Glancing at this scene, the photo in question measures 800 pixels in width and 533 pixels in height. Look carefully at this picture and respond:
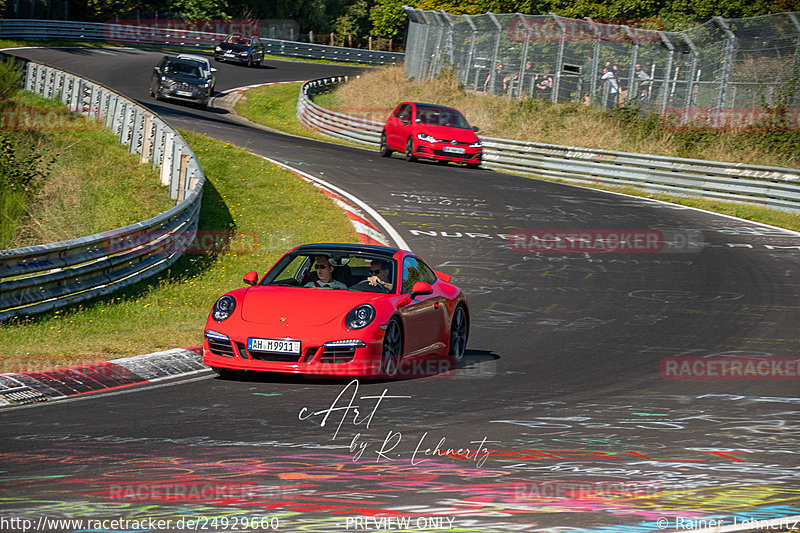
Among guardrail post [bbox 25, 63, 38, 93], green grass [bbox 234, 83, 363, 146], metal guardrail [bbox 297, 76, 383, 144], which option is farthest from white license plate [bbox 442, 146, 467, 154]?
guardrail post [bbox 25, 63, 38, 93]

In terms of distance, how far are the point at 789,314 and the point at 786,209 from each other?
1144 centimetres

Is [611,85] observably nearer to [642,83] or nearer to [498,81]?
[642,83]

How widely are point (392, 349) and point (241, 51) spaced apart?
183ft

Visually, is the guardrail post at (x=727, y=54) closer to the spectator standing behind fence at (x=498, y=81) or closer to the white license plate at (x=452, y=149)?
the white license plate at (x=452, y=149)

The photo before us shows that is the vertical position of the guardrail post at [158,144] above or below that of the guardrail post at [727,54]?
below

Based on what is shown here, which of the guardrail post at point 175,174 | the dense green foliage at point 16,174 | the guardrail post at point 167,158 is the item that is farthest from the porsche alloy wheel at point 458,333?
the guardrail post at point 167,158

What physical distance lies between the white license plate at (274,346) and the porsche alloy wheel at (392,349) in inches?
31.8

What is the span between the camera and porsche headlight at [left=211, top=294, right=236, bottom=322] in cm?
965

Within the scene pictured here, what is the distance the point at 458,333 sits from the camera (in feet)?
37.1

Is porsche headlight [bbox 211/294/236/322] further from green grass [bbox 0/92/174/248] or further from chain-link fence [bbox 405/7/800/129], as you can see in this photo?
chain-link fence [bbox 405/7/800/129]

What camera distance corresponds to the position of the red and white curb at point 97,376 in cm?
846

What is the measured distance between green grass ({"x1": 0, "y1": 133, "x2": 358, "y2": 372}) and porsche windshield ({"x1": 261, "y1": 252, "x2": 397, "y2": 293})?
1.26m

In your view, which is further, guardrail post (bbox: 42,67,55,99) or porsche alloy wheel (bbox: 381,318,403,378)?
guardrail post (bbox: 42,67,55,99)
